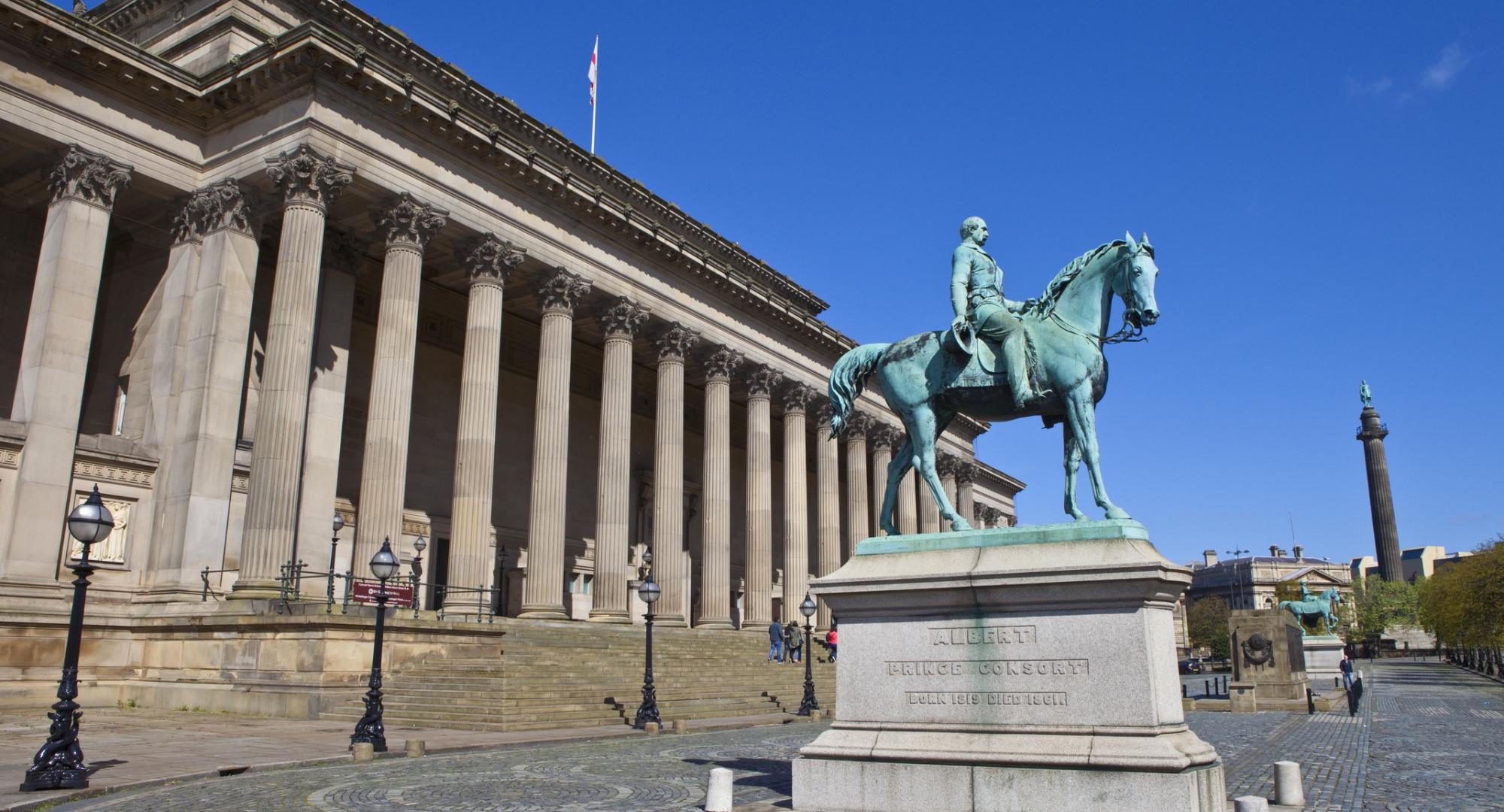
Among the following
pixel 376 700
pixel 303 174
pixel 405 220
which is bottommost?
pixel 376 700

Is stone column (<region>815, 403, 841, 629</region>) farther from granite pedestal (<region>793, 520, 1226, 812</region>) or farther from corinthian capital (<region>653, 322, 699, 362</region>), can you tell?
granite pedestal (<region>793, 520, 1226, 812</region>)

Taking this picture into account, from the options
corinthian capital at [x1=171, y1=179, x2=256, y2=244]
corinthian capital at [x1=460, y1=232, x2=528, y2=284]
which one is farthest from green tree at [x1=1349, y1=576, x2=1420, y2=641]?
corinthian capital at [x1=171, y1=179, x2=256, y2=244]

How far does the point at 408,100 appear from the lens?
3003cm

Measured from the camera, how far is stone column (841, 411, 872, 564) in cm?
5169

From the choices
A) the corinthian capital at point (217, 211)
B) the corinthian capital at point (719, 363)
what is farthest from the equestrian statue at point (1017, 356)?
the corinthian capital at point (719, 363)

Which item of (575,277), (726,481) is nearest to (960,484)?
(726,481)

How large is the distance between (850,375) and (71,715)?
10.6m

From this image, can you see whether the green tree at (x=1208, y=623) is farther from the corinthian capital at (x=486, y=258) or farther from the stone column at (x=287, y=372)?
the stone column at (x=287, y=372)

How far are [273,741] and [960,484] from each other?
5244 cm

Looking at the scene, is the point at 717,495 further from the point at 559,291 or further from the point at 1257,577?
the point at 1257,577

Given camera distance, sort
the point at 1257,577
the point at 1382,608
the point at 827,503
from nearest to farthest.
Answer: the point at 827,503
the point at 1382,608
the point at 1257,577

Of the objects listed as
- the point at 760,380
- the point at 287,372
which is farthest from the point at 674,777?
the point at 760,380

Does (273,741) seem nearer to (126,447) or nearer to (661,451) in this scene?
(126,447)

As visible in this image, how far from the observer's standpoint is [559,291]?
116ft
